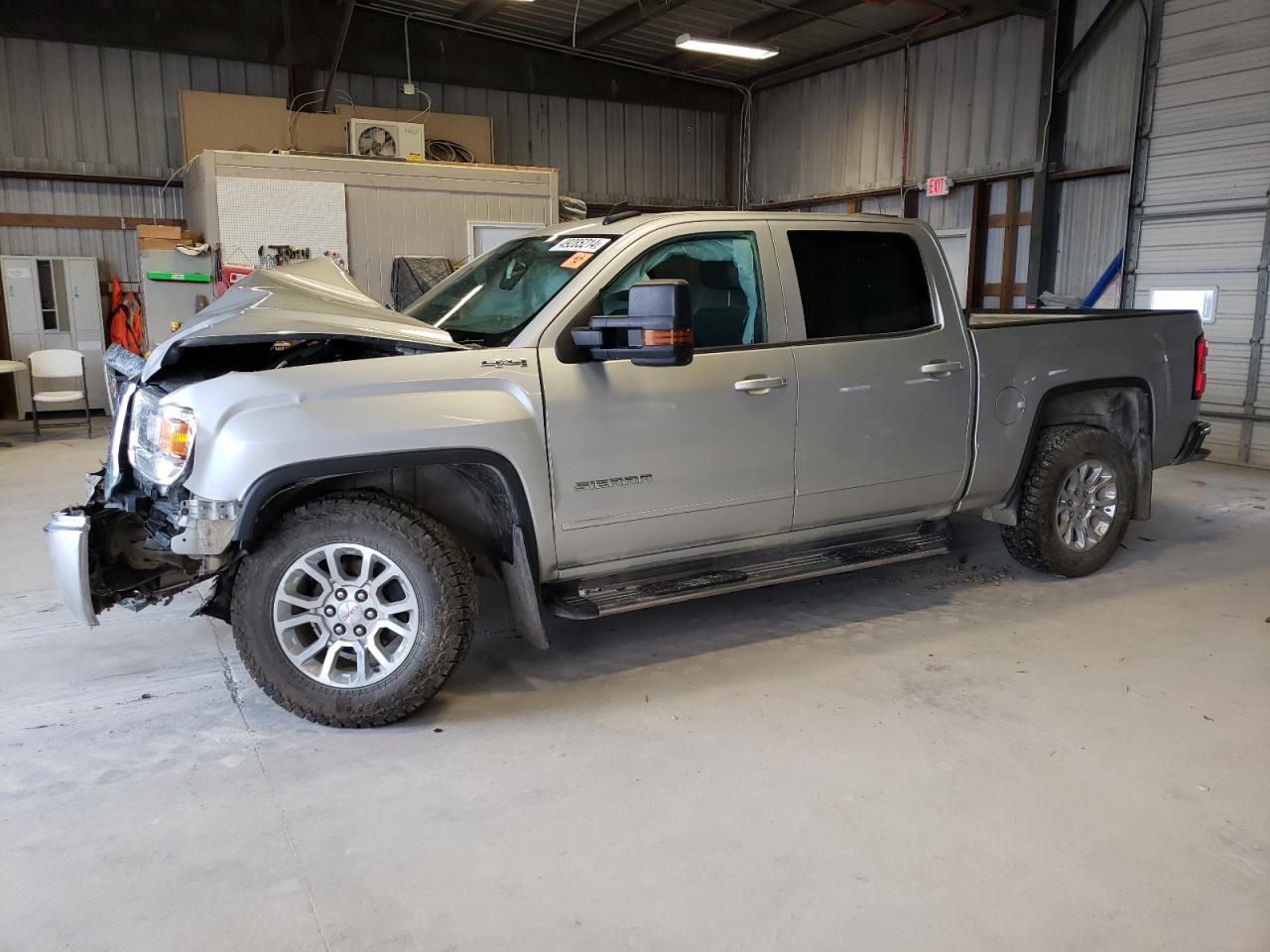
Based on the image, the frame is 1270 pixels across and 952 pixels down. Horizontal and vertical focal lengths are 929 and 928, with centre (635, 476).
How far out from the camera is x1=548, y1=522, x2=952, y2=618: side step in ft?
11.4

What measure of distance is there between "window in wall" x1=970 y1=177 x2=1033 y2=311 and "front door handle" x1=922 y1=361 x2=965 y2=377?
8182 millimetres

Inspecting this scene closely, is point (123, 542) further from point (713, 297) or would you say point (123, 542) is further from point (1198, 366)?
point (1198, 366)

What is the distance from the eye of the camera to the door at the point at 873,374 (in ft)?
12.8

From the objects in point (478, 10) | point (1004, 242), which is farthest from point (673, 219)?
point (478, 10)

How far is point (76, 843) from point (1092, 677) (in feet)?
11.5

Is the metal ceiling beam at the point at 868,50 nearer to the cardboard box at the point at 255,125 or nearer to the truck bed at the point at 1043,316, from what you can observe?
the cardboard box at the point at 255,125

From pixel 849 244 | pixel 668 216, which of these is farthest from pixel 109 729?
pixel 849 244

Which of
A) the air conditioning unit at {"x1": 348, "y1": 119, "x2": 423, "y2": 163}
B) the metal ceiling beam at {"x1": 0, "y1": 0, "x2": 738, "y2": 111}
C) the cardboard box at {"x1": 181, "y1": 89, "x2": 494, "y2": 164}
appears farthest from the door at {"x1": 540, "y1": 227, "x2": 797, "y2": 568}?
the metal ceiling beam at {"x1": 0, "y1": 0, "x2": 738, "y2": 111}

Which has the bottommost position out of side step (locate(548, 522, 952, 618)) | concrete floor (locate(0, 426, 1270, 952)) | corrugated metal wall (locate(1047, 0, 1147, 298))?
concrete floor (locate(0, 426, 1270, 952))

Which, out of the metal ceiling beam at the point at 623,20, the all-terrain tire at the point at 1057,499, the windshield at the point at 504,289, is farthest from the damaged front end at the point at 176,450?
the metal ceiling beam at the point at 623,20

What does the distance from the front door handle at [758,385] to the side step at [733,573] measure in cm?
71

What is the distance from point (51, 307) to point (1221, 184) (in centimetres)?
1333

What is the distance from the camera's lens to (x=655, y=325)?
3125 mm

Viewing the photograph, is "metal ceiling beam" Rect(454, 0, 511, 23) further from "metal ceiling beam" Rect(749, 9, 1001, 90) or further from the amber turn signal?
the amber turn signal
